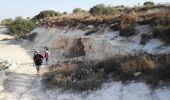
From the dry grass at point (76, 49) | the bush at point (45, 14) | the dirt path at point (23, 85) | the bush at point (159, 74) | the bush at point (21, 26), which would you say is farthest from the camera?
the bush at point (45, 14)

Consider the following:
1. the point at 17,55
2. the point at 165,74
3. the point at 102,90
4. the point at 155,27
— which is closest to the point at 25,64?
the point at 17,55

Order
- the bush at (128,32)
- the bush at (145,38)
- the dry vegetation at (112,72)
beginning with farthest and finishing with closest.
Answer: the bush at (128,32) < the bush at (145,38) < the dry vegetation at (112,72)

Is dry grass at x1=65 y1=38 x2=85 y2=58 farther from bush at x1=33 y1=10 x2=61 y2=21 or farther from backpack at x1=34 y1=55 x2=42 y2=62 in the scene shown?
bush at x1=33 y1=10 x2=61 y2=21

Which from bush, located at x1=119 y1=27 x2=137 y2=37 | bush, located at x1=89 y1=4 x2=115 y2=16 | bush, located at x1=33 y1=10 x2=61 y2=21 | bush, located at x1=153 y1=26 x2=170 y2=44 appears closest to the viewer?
bush, located at x1=153 y1=26 x2=170 y2=44

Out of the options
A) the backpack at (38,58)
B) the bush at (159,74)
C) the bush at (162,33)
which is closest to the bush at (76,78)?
the bush at (159,74)

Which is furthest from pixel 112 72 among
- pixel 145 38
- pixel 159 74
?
pixel 145 38

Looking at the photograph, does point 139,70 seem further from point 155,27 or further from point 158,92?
point 155,27

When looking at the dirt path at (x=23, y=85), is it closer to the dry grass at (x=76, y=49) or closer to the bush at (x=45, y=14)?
the dry grass at (x=76, y=49)

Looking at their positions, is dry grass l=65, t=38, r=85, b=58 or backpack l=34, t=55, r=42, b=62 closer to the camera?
backpack l=34, t=55, r=42, b=62

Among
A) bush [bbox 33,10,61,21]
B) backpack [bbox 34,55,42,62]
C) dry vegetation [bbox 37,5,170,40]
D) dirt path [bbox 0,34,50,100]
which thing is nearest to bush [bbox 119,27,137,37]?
dry vegetation [bbox 37,5,170,40]

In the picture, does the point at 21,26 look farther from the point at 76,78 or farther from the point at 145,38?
the point at 76,78

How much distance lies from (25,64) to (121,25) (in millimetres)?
7216

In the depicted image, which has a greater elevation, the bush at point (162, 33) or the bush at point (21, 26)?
the bush at point (162, 33)

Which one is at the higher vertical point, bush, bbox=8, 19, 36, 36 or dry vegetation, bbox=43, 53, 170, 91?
dry vegetation, bbox=43, 53, 170, 91
